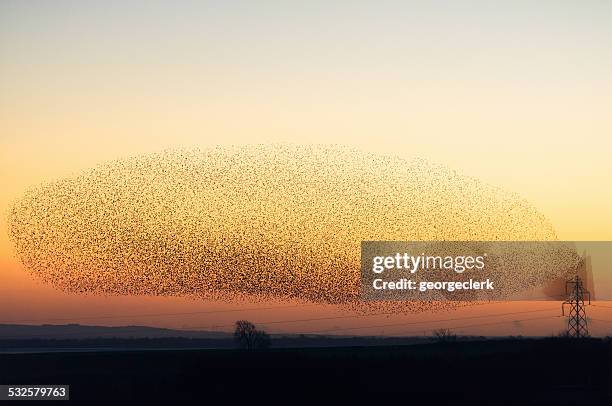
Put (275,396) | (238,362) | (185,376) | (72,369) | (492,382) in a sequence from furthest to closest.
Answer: (72,369) → (238,362) → (185,376) → (492,382) → (275,396)

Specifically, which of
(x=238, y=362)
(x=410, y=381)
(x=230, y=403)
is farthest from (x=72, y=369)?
(x=230, y=403)

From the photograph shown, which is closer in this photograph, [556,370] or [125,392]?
[125,392]

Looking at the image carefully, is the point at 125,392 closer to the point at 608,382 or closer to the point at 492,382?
the point at 492,382

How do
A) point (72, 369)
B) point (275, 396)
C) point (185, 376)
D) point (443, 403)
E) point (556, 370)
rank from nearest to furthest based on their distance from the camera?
1. point (443, 403)
2. point (275, 396)
3. point (185, 376)
4. point (556, 370)
5. point (72, 369)

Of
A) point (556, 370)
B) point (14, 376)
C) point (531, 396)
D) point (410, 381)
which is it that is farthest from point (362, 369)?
point (14, 376)

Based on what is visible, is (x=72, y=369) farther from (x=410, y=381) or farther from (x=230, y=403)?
(x=230, y=403)

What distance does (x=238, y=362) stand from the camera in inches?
3484

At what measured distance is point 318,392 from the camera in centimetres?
6316

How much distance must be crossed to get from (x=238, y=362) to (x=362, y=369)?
1294cm

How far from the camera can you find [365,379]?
2859 inches

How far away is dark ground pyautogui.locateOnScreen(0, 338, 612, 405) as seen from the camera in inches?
2384

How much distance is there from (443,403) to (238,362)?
115 ft

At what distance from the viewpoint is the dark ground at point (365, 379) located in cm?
6056

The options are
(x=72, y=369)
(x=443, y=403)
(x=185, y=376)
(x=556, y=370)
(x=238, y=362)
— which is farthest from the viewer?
(x=72, y=369)
